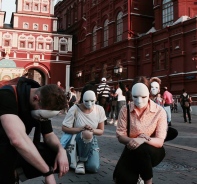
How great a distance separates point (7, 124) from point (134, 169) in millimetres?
1807

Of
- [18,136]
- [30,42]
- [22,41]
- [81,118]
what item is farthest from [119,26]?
[18,136]

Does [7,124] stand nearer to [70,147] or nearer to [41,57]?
[70,147]

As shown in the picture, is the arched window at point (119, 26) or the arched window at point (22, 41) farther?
the arched window at point (22, 41)

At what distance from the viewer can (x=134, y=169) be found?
358 cm

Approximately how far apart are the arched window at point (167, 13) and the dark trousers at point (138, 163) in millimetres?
21933

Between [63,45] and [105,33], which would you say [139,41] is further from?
[63,45]

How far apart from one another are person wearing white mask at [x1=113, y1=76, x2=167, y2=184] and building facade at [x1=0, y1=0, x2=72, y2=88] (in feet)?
123

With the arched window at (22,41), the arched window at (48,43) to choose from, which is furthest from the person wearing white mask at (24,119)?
the arched window at (48,43)

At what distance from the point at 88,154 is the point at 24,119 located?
2277 mm

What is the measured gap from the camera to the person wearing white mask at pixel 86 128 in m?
4.57

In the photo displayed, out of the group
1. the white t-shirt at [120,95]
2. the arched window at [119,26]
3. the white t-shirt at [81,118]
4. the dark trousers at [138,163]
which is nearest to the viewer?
the dark trousers at [138,163]

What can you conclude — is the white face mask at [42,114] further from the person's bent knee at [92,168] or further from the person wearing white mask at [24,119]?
the person's bent knee at [92,168]

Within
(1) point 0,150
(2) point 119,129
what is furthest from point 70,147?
(1) point 0,150

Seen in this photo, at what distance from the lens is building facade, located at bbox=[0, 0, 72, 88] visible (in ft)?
131
